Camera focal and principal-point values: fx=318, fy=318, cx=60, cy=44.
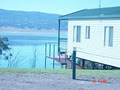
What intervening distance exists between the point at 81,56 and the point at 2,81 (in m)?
15.8

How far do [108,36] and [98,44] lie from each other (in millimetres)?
1429

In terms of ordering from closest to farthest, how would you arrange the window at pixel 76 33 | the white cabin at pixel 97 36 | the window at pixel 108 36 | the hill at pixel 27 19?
the white cabin at pixel 97 36 < the window at pixel 108 36 < the window at pixel 76 33 < the hill at pixel 27 19

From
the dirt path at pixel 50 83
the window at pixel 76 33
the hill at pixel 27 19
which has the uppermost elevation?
the hill at pixel 27 19

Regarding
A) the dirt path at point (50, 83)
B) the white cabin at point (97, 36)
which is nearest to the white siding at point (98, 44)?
the white cabin at point (97, 36)

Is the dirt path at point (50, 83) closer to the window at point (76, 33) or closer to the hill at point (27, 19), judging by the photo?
the window at point (76, 33)

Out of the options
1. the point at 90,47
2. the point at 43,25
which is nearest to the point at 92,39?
the point at 90,47

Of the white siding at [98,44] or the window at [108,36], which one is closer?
the white siding at [98,44]

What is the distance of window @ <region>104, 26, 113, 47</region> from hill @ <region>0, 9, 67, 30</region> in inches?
853

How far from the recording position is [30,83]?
9547 millimetres

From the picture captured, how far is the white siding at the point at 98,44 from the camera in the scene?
20.2 metres

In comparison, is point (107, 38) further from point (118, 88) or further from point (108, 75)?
point (118, 88)

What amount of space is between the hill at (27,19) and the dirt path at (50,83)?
107ft

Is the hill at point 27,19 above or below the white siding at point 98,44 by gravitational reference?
above

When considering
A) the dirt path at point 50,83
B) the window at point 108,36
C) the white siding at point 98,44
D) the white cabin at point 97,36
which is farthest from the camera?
the window at point 108,36
